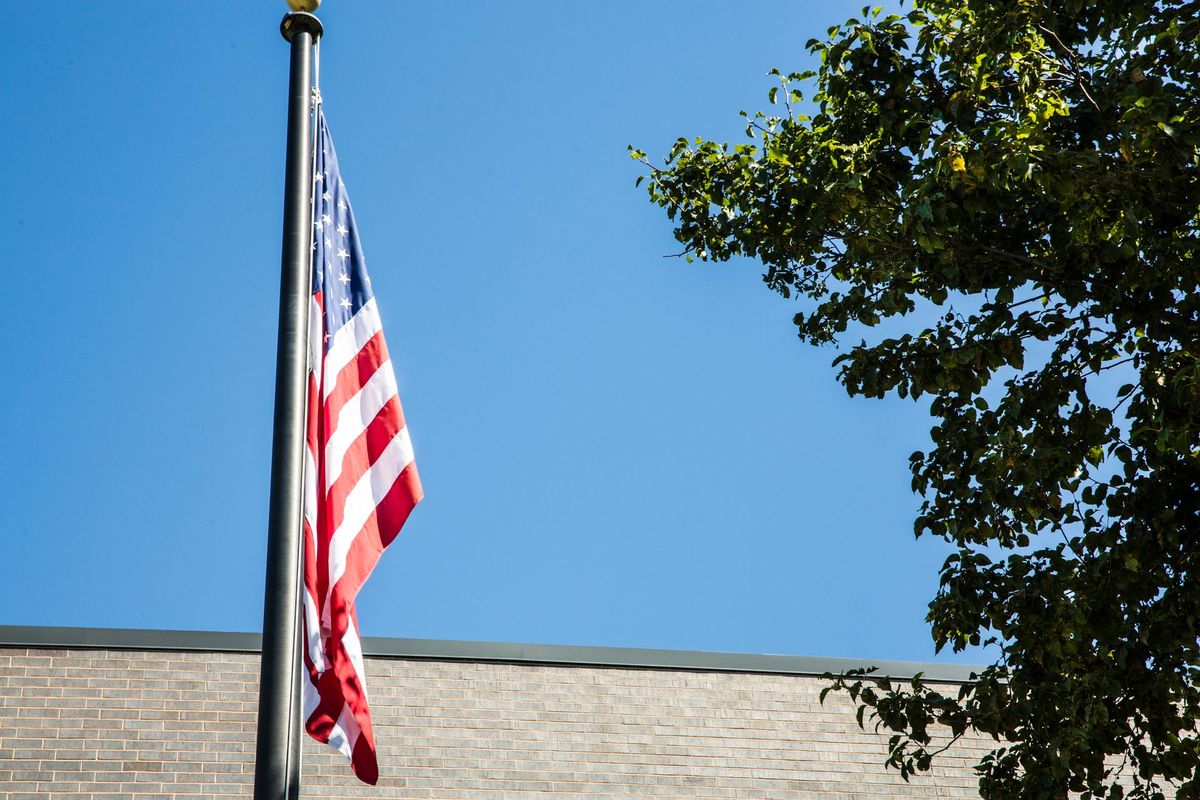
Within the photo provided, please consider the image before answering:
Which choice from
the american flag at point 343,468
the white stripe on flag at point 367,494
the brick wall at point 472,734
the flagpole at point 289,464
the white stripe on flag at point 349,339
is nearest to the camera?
the flagpole at point 289,464

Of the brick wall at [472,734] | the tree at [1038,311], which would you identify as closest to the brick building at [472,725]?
the brick wall at [472,734]

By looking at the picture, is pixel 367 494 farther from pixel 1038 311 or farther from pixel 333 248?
pixel 1038 311

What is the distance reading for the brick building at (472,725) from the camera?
32.2 feet

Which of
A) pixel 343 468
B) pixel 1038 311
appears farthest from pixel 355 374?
pixel 1038 311

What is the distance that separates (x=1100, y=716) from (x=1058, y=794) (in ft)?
2.24

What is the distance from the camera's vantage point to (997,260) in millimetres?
7863

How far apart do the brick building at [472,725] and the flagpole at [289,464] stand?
5047 millimetres

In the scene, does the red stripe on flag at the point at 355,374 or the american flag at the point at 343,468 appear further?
the red stripe on flag at the point at 355,374

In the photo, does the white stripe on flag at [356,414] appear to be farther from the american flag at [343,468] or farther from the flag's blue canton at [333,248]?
the flag's blue canton at [333,248]

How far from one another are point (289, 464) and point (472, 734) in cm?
563

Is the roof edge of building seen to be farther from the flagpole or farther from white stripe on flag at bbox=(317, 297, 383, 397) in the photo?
the flagpole

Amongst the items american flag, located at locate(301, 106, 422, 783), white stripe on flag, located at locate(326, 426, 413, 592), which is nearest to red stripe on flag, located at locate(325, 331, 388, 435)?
american flag, located at locate(301, 106, 422, 783)

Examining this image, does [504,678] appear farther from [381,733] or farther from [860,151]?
[860,151]

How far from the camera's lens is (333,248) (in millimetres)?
→ 6426
